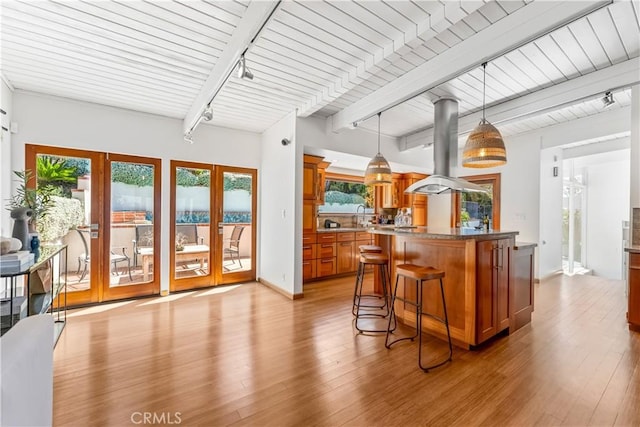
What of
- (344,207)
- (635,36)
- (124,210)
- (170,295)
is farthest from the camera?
(344,207)

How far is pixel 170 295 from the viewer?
445 cm

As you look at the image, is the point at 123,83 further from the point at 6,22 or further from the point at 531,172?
the point at 531,172

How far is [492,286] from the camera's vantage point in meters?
2.80

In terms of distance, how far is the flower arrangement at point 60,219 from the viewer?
3.57m

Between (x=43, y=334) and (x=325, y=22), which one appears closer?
(x=43, y=334)

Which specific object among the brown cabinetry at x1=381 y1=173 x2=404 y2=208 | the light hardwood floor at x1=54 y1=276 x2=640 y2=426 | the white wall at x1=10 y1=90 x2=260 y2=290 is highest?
the white wall at x1=10 y1=90 x2=260 y2=290

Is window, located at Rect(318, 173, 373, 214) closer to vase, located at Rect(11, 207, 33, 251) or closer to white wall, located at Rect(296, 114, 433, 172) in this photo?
white wall, located at Rect(296, 114, 433, 172)

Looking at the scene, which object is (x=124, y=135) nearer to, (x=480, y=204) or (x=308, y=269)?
(x=308, y=269)

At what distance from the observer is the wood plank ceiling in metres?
2.16

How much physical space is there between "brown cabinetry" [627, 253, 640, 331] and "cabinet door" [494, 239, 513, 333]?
1418mm

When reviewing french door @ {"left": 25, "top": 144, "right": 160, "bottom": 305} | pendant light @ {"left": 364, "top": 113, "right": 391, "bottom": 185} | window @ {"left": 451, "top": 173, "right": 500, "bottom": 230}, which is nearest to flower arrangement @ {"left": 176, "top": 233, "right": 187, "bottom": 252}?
french door @ {"left": 25, "top": 144, "right": 160, "bottom": 305}

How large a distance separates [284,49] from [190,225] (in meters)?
3.19

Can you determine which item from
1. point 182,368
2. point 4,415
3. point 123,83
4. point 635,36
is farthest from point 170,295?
point 635,36

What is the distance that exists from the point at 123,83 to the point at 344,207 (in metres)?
4.71
